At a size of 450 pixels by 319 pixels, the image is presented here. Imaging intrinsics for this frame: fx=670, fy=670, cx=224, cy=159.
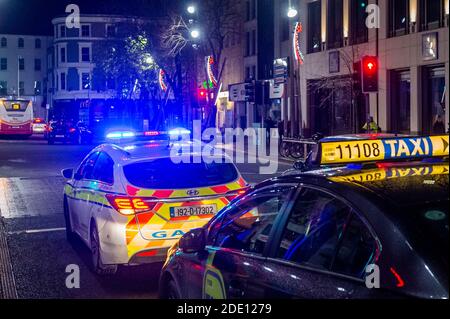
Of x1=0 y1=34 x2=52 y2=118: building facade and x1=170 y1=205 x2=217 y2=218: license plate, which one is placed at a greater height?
x1=0 y1=34 x2=52 y2=118: building facade

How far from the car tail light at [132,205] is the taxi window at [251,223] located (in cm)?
246

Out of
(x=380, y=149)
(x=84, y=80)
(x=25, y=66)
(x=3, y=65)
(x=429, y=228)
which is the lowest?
(x=429, y=228)

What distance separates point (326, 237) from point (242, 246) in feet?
2.75

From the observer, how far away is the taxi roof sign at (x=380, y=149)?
159 inches

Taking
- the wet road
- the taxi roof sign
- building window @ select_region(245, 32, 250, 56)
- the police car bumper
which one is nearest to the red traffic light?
the wet road

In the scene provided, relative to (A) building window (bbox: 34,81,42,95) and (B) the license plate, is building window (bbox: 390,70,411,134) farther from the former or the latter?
(A) building window (bbox: 34,81,42,95)

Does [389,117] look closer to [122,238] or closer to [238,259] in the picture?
[122,238]

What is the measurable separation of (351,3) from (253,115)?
1764cm

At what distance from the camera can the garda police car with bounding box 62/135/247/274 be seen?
23.2 ft

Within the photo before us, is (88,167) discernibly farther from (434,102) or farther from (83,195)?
(434,102)

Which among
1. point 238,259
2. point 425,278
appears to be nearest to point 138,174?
point 238,259

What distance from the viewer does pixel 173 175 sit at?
7566mm

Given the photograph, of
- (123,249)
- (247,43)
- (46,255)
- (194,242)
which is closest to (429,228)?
(194,242)

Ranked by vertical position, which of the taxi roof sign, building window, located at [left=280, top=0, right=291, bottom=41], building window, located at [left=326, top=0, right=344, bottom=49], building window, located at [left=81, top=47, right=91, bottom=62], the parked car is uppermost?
building window, located at [left=81, top=47, right=91, bottom=62]
